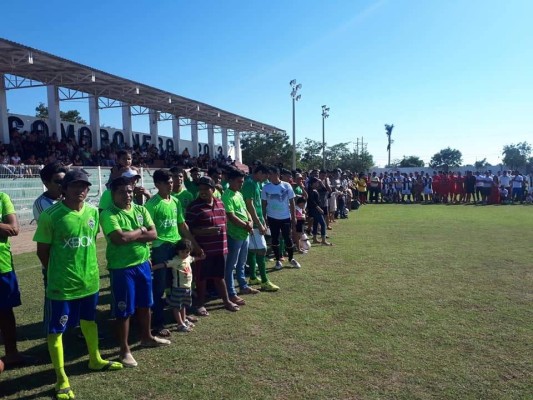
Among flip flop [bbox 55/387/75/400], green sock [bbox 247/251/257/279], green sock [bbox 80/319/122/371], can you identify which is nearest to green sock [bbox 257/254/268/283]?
green sock [bbox 247/251/257/279]

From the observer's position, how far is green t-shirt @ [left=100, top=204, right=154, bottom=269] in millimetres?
3779

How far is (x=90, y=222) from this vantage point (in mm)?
3617

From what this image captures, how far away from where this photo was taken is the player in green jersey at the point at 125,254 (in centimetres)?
379

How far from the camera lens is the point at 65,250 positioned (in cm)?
344

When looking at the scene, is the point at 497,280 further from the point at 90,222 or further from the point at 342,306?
the point at 90,222

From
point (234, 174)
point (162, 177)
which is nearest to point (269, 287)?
point (234, 174)

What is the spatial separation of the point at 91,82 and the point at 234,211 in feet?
60.0

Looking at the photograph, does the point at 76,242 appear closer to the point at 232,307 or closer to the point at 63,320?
the point at 63,320

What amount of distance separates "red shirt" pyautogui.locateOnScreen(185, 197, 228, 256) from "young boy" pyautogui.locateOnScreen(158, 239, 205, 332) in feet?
1.52

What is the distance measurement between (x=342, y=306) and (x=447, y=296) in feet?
4.86

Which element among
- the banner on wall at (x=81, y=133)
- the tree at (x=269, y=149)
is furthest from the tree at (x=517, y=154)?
the banner on wall at (x=81, y=133)

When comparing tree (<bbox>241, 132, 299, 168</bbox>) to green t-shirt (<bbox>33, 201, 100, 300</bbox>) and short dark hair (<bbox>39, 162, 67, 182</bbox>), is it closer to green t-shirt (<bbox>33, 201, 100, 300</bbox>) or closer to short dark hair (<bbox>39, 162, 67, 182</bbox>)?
short dark hair (<bbox>39, 162, 67, 182</bbox>)

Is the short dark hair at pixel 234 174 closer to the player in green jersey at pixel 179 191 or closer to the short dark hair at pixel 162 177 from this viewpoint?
the player in green jersey at pixel 179 191

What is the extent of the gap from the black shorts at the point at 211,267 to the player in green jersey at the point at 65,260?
1879 millimetres
